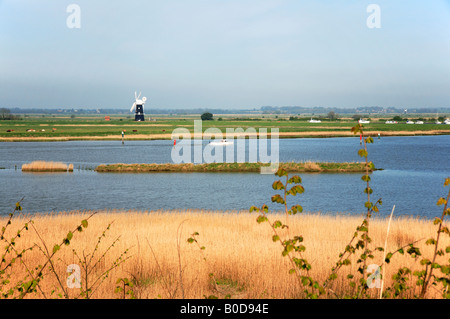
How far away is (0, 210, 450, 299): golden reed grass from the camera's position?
8969 millimetres

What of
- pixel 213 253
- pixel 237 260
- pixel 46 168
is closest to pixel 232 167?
pixel 46 168

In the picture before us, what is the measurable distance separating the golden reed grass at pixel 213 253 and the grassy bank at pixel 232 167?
2736cm

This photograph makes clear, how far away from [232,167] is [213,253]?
122ft

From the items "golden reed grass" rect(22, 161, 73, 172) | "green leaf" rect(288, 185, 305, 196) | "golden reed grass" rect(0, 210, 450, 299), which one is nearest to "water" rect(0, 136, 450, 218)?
"golden reed grass" rect(22, 161, 73, 172)

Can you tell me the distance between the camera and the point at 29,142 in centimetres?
8762

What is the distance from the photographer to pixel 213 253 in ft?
38.9

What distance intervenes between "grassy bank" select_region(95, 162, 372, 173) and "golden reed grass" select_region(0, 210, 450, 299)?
2736 centimetres

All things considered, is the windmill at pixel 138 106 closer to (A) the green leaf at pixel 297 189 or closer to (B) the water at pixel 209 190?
(B) the water at pixel 209 190

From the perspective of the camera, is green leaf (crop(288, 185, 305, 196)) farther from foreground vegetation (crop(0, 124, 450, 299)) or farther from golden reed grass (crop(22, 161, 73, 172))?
golden reed grass (crop(22, 161, 73, 172))

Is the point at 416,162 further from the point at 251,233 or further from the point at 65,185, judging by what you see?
the point at 251,233

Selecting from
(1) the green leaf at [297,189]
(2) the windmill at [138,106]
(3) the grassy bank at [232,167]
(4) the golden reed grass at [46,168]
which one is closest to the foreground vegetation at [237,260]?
(1) the green leaf at [297,189]

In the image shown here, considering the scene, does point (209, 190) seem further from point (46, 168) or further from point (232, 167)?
point (46, 168)
